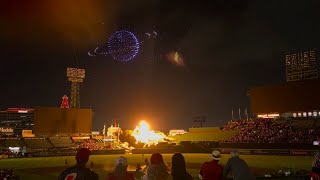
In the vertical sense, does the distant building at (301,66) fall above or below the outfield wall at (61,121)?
above

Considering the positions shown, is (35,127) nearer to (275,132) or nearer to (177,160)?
(275,132)

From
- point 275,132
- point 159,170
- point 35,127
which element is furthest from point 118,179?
point 35,127

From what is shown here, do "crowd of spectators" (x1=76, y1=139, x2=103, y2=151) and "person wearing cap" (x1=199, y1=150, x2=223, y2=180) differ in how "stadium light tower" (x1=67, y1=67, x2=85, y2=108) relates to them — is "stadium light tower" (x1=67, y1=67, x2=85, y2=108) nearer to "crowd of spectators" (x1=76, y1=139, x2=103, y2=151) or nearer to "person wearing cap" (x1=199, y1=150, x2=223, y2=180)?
"crowd of spectators" (x1=76, y1=139, x2=103, y2=151)

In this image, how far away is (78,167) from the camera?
19.0ft

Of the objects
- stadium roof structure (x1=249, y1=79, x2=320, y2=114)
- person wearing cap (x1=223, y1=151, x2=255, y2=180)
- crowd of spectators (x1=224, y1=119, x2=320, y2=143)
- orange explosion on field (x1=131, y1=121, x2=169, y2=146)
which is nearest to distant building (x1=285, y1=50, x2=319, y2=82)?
stadium roof structure (x1=249, y1=79, x2=320, y2=114)

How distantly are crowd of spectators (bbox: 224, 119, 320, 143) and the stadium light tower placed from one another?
57968 millimetres

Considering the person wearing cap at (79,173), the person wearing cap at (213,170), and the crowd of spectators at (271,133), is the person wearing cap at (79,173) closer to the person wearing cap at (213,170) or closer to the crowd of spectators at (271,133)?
the person wearing cap at (213,170)

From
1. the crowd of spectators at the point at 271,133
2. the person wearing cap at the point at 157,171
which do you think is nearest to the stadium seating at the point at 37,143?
the crowd of spectators at the point at 271,133

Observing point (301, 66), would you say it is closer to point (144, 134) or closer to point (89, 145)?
point (144, 134)

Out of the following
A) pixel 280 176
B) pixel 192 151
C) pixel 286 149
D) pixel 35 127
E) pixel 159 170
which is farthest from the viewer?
pixel 35 127

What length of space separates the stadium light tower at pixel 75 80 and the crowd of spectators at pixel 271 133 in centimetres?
5797

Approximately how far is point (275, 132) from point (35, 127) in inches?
2402

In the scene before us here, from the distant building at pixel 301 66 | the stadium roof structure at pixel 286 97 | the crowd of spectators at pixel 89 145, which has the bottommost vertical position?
the crowd of spectators at pixel 89 145

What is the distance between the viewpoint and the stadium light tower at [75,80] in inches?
4793
